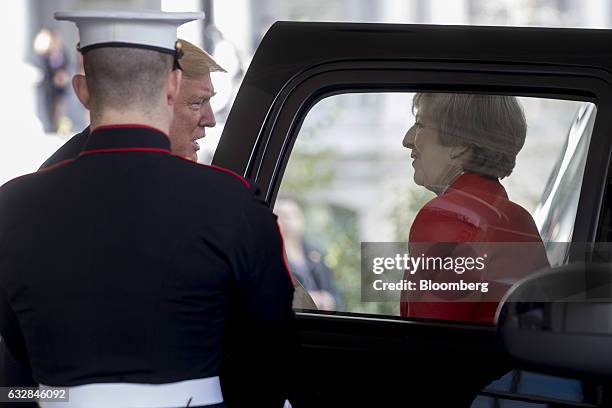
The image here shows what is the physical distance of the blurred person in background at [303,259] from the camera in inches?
85.7

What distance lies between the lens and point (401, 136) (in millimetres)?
2156

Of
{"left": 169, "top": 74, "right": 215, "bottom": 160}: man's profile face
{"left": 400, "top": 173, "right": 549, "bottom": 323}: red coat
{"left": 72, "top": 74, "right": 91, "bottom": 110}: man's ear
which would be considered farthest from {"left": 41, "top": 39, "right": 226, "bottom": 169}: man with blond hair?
{"left": 400, "top": 173, "right": 549, "bottom": 323}: red coat

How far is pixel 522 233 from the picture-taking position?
6.88ft

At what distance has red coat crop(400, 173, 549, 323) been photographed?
206cm

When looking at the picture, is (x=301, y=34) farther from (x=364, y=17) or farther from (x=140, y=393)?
(x=364, y=17)

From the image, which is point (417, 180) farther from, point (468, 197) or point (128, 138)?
point (128, 138)

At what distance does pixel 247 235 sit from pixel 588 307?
0.52m

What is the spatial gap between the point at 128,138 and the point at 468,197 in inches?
25.1

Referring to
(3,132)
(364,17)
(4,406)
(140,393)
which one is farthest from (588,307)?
(3,132)

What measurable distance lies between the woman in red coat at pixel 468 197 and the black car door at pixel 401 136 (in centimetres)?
2

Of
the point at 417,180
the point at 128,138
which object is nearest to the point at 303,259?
the point at 417,180

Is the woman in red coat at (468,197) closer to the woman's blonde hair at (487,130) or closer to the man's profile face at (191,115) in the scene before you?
the woman's blonde hair at (487,130)

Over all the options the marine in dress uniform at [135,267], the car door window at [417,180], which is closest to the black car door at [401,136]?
the car door window at [417,180]

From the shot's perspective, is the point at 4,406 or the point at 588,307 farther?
the point at 4,406
